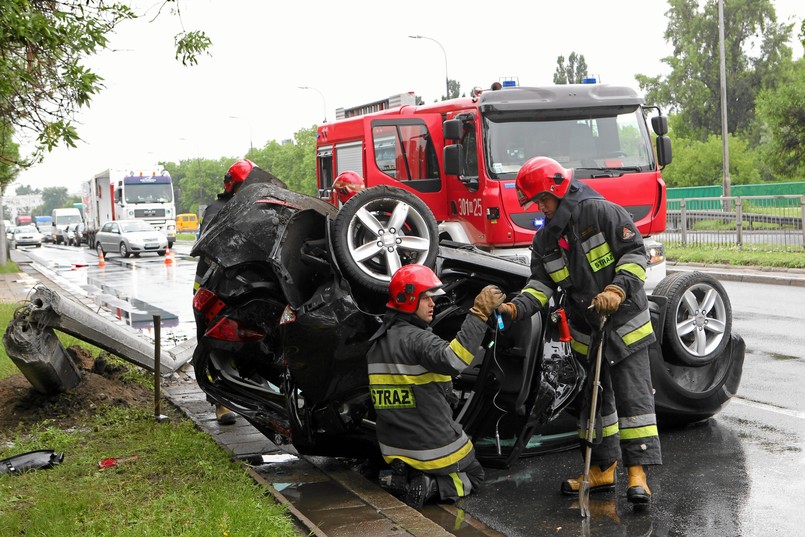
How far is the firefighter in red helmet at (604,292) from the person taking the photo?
499 centimetres

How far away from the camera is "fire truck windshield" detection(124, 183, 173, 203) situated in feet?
137

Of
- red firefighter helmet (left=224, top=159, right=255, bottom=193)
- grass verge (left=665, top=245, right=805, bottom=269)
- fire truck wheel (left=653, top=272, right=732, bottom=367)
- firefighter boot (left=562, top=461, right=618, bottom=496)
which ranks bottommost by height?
grass verge (left=665, top=245, right=805, bottom=269)

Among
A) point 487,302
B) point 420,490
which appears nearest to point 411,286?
point 487,302

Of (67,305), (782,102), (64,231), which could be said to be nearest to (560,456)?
(67,305)

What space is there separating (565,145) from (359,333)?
6.98m

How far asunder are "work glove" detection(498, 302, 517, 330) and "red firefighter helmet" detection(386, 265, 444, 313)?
356mm

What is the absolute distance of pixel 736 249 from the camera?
20859 mm

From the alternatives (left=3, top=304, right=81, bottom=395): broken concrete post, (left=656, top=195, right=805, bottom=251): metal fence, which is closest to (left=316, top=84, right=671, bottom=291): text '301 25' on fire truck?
(left=3, top=304, right=81, bottom=395): broken concrete post

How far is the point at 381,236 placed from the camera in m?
5.91

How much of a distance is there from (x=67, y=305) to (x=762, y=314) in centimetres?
901

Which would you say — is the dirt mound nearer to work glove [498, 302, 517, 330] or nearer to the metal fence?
work glove [498, 302, 517, 330]

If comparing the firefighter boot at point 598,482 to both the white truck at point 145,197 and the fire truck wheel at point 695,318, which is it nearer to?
the fire truck wheel at point 695,318

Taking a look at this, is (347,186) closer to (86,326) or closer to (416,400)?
(86,326)

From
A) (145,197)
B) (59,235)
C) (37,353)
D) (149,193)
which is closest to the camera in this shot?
(37,353)
